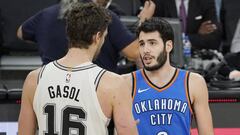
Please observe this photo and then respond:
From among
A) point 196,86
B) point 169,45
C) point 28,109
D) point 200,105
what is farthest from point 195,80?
point 28,109

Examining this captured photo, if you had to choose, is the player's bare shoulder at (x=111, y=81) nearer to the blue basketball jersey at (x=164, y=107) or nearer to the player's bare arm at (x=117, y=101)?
the player's bare arm at (x=117, y=101)

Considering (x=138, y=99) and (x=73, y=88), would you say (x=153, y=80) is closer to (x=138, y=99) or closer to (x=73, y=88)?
(x=138, y=99)

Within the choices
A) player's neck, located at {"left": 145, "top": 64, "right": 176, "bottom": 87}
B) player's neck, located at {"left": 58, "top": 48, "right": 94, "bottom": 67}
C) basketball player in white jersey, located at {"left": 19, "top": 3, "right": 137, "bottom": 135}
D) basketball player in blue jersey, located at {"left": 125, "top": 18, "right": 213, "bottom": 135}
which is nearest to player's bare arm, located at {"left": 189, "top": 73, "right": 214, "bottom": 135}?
basketball player in blue jersey, located at {"left": 125, "top": 18, "right": 213, "bottom": 135}

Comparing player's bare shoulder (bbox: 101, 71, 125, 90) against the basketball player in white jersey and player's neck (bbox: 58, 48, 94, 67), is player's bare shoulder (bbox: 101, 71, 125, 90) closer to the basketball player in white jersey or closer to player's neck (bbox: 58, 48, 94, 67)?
the basketball player in white jersey

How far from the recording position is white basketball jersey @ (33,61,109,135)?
299 cm

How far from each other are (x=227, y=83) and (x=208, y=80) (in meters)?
0.31

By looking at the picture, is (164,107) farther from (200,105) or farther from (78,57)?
(78,57)

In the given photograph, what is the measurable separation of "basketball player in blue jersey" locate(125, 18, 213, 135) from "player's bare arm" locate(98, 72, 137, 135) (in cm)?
91

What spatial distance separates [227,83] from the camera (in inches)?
195

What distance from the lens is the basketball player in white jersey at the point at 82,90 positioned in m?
2.99

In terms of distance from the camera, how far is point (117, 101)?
118 inches

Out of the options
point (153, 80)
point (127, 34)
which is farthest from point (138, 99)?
point (127, 34)

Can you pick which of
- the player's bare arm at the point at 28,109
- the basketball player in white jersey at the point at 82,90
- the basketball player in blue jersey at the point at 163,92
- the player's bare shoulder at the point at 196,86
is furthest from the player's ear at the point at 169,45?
the player's bare arm at the point at 28,109

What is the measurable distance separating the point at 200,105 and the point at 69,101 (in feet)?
3.71
